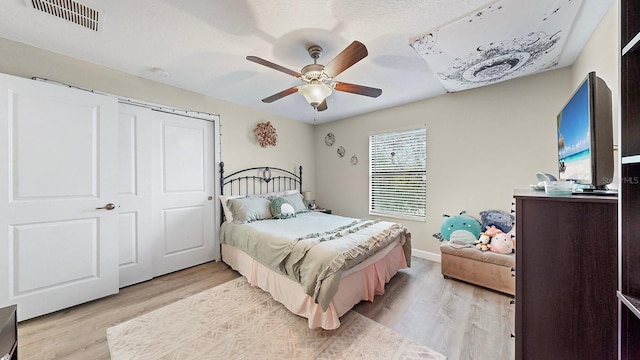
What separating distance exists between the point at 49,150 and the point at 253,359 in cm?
262

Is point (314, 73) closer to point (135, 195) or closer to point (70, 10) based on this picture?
point (70, 10)

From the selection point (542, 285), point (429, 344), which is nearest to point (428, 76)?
point (542, 285)

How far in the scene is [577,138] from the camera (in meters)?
1.29

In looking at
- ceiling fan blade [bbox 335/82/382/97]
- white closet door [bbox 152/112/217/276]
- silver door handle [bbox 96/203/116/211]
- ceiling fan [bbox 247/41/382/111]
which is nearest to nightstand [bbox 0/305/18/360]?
silver door handle [bbox 96/203/116/211]

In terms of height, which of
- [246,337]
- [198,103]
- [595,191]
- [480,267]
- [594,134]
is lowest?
[246,337]

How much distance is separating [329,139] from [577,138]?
3.64 metres

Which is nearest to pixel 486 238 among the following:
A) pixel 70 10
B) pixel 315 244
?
pixel 315 244

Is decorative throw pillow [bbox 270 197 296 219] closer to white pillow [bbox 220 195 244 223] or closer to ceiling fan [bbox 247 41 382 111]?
white pillow [bbox 220 195 244 223]

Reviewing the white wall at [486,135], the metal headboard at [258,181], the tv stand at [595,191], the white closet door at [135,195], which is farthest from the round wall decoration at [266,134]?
the tv stand at [595,191]

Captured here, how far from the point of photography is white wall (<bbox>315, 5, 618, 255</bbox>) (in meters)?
2.47

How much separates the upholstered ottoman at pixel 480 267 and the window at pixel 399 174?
2.91 ft

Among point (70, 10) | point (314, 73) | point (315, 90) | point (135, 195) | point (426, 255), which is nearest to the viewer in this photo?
point (70, 10)

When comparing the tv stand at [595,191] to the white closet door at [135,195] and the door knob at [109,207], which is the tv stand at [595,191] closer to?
the door knob at [109,207]

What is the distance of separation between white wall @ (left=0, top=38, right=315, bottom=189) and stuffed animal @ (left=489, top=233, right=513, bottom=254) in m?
3.29
